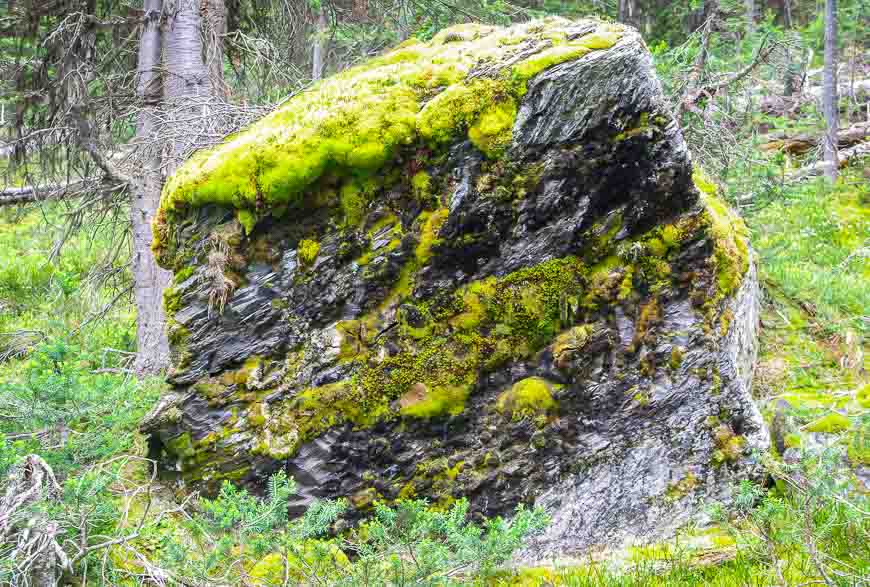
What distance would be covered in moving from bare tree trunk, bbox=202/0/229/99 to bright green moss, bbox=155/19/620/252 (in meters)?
2.78

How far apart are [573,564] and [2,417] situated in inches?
154

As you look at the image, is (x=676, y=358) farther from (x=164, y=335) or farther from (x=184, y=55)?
(x=184, y=55)

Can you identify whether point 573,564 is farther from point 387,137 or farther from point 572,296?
point 387,137

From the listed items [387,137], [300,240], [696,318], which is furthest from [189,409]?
[696,318]

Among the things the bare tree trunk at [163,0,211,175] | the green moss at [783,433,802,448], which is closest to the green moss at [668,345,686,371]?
the green moss at [783,433,802,448]

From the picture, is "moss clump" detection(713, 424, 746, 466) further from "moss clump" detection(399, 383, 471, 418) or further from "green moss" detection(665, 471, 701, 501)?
"moss clump" detection(399, 383, 471, 418)

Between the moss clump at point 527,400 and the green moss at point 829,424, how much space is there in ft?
7.80

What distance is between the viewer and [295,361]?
14.5 ft

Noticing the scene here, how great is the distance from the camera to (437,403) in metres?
4.26

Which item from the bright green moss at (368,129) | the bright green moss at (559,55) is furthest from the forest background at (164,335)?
the bright green moss at (559,55)

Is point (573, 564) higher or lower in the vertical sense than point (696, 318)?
lower

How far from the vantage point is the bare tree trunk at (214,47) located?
709 centimetres

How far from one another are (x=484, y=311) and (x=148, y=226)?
15.2 feet

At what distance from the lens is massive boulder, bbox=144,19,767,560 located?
13.7ft
